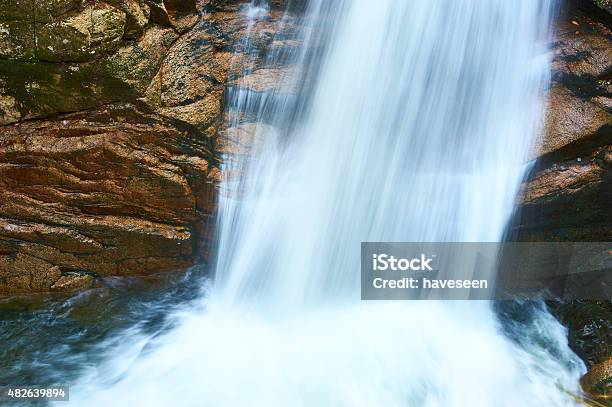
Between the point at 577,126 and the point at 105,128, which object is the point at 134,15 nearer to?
the point at 105,128

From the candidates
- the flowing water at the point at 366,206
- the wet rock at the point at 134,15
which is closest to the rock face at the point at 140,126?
the wet rock at the point at 134,15

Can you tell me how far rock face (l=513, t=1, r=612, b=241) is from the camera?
5.04 metres

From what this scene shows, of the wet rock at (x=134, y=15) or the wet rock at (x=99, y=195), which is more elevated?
the wet rock at (x=134, y=15)

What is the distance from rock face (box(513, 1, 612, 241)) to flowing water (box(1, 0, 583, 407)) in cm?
19

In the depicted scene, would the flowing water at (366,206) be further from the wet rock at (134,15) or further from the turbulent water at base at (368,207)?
the wet rock at (134,15)

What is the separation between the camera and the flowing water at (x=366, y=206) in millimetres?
5141

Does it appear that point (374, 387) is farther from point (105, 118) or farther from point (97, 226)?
point (105, 118)

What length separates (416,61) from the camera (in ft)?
18.1

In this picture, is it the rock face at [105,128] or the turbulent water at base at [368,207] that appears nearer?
the rock face at [105,128]

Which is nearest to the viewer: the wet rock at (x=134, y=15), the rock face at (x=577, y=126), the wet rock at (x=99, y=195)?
the wet rock at (x=134, y=15)

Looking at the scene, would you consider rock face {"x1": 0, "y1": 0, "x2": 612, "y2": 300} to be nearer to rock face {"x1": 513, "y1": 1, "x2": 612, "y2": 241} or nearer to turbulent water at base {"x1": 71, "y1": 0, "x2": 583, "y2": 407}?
rock face {"x1": 513, "y1": 1, "x2": 612, "y2": 241}

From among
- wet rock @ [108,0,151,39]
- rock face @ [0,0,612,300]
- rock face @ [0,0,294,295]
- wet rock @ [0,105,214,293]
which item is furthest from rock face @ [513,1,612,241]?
wet rock @ [108,0,151,39]

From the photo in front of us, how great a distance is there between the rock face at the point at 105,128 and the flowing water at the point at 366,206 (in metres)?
0.42

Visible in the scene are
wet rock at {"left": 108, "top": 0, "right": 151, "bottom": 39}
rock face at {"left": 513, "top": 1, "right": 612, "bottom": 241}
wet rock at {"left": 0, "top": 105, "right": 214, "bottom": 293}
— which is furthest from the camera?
wet rock at {"left": 0, "top": 105, "right": 214, "bottom": 293}
